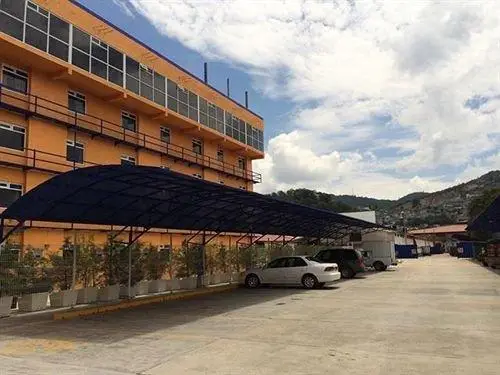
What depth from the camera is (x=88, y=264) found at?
19.1 metres

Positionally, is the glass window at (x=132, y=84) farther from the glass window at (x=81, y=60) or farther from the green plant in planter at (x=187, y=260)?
the green plant in planter at (x=187, y=260)

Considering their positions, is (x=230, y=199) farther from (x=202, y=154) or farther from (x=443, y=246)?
(x=443, y=246)

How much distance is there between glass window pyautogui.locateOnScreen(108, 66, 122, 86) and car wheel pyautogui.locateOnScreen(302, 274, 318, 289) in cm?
1665

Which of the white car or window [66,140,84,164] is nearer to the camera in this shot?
the white car

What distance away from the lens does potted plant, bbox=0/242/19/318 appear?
1468 centimetres

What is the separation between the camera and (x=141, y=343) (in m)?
10.1

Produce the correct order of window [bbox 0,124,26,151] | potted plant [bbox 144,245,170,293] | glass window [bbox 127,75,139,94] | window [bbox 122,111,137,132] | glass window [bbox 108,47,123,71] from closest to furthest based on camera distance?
potted plant [bbox 144,245,170,293], window [bbox 0,124,26,151], glass window [bbox 108,47,123,71], glass window [bbox 127,75,139,94], window [bbox 122,111,137,132]

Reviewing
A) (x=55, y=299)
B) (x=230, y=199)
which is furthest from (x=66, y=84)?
(x=55, y=299)

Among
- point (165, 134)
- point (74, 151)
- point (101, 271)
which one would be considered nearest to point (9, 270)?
point (101, 271)

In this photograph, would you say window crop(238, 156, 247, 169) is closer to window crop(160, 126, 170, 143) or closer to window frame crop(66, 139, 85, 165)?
window crop(160, 126, 170, 143)

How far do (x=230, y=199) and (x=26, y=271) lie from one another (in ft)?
27.2

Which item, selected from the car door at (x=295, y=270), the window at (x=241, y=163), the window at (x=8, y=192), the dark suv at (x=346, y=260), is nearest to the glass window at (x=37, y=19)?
the window at (x=8, y=192)

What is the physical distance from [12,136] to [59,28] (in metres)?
6.22

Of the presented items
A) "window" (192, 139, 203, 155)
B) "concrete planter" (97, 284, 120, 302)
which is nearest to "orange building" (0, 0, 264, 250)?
"window" (192, 139, 203, 155)
